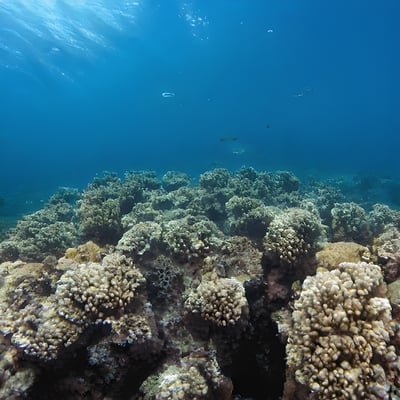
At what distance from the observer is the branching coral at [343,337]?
3402 mm

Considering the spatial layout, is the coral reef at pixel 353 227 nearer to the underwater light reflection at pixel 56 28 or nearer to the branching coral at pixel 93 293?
the branching coral at pixel 93 293

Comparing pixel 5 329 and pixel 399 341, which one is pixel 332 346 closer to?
pixel 399 341

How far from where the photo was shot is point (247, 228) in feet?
31.3

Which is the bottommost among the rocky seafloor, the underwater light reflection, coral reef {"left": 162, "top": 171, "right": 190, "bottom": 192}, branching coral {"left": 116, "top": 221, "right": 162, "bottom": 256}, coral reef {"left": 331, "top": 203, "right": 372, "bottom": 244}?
the rocky seafloor

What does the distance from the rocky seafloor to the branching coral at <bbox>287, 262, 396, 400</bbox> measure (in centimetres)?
1

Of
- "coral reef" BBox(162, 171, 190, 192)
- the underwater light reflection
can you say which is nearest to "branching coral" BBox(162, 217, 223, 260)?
"coral reef" BBox(162, 171, 190, 192)

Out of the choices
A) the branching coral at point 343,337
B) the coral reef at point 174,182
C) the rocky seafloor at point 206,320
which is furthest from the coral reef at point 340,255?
the coral reef at point 174,182

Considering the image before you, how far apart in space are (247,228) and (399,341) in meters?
5.87

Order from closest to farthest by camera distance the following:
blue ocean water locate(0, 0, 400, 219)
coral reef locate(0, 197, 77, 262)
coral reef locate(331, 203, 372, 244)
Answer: coral reef locate(0, 197, 77, 262), coral reef locate(331, 203, 372, 244), blue ocean water locate(0, 0, 400, 219)

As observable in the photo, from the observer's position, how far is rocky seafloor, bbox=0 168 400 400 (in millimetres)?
3793

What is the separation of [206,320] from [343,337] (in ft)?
7.02

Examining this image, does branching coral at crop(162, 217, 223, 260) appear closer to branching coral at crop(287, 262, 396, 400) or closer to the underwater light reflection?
branching coral at crop(287, 262, 396, 400)

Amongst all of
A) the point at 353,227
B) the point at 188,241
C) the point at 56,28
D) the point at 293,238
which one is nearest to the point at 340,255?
the point at 293,238

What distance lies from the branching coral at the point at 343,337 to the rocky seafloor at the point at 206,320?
0.01m
